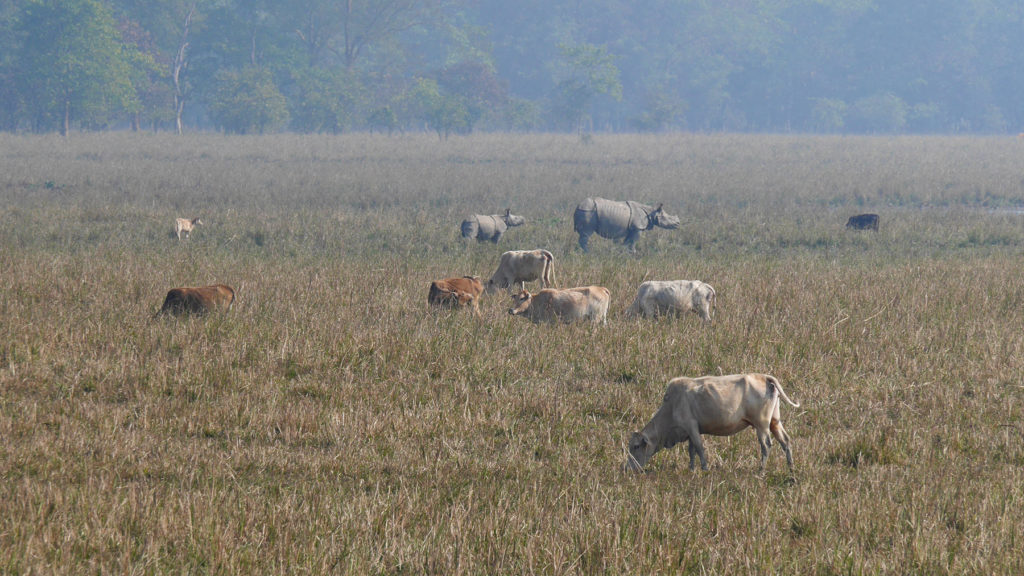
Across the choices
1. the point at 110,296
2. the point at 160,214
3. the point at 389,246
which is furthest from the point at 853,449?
the point at 160,214

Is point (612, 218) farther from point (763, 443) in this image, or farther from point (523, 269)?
point (763, 443)

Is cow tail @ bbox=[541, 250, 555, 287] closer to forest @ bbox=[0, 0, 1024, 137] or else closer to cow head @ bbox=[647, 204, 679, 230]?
cow head @ bbox=[647, 204, 679, 230]

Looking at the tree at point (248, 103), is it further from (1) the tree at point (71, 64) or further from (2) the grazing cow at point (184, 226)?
(2) the grazing cow at point (184, 226)

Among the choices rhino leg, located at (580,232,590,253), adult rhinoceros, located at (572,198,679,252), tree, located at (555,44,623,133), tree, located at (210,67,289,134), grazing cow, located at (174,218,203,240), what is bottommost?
grazing cow, located at (174,218,203,240)

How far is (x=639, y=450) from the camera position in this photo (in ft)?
19.5

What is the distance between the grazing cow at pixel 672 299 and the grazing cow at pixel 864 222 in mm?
10950

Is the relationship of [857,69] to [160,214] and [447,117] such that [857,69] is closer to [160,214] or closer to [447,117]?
[447,117]

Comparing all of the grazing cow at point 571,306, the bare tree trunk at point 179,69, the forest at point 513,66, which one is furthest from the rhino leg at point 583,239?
the bare tree trunk at point 179,69

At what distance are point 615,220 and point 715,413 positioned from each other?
12.5 meters

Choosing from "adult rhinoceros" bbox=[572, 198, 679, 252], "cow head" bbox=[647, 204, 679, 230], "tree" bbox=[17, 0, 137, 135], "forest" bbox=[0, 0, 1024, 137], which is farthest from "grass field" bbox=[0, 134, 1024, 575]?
"forest" bbox=[0, 0, 1024, 137]

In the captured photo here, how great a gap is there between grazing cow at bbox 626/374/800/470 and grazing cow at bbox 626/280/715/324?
432 centimetres

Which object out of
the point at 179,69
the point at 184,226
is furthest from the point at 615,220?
the point at 179,69

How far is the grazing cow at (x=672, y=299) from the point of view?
33.7 ft

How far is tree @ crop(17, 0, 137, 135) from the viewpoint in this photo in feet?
184
